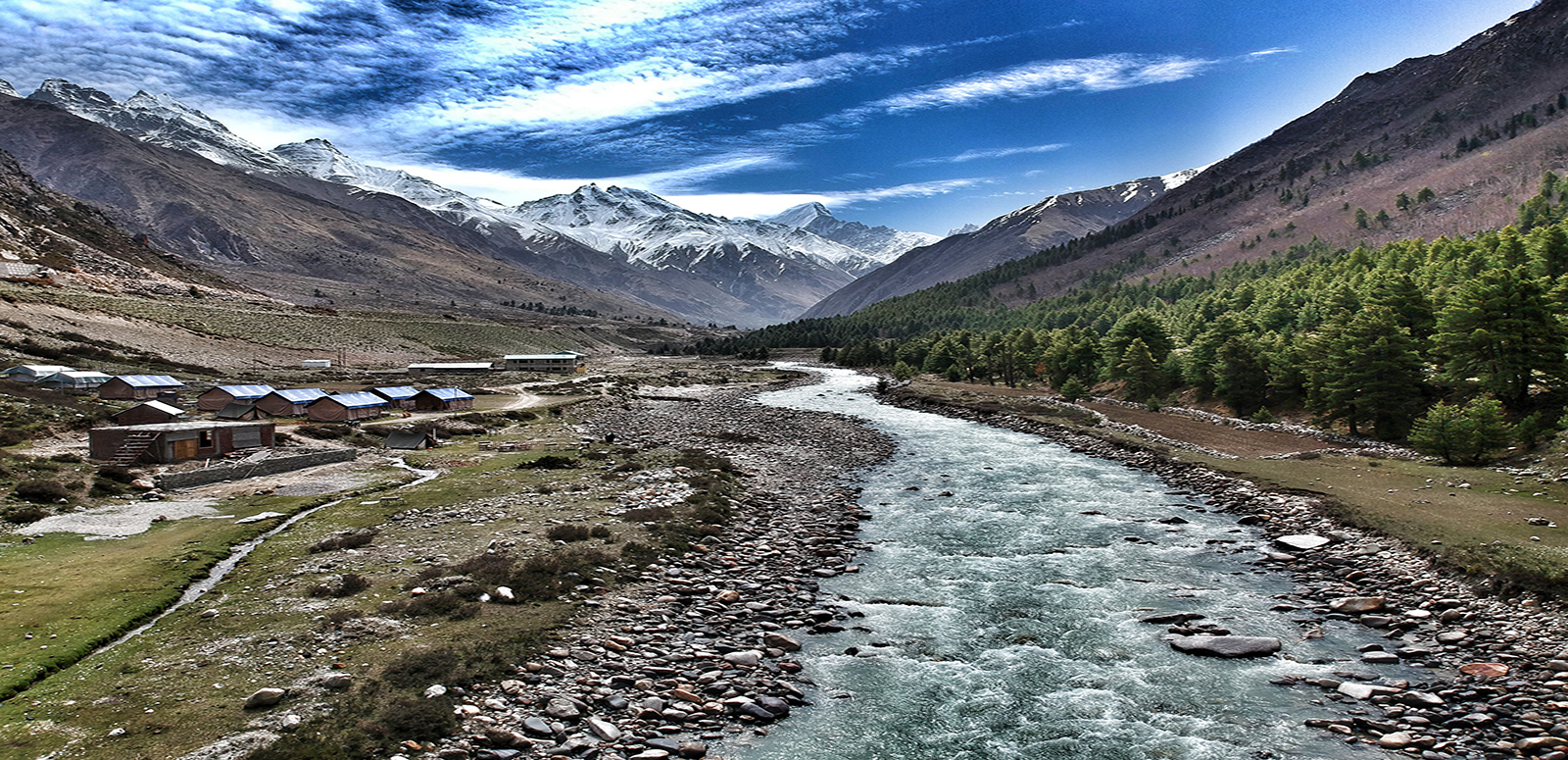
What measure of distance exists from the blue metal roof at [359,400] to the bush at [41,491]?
3756 centimetres

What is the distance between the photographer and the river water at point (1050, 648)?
58.4ft

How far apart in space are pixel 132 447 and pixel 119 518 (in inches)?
674

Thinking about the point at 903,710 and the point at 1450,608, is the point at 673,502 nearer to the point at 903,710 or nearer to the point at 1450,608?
the point at 903,710

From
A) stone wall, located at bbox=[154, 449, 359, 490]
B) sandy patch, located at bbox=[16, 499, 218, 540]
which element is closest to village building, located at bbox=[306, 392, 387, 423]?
stone wall, located at bbox=[154, 449, 359, 490]

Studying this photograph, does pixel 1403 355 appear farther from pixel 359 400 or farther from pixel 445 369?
pixel 445 369

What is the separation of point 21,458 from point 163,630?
34.2m

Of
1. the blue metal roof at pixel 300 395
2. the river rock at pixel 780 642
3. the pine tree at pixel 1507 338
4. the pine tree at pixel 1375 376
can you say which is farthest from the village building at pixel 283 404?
the pine tree at pixel 1507 338

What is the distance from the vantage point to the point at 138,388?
7662 centimetres

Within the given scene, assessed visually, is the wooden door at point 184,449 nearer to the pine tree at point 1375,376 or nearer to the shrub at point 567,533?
the shrub at point 567,533

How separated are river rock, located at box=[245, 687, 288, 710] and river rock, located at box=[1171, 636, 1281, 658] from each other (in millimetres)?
25120

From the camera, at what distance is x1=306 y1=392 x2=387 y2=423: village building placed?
73.9 m

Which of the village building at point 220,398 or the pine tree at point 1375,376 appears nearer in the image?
the pine tree at point 1375,376

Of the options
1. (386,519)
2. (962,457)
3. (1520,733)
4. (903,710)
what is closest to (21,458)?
(386,519)

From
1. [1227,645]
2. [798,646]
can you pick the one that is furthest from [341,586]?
[1227,645]
